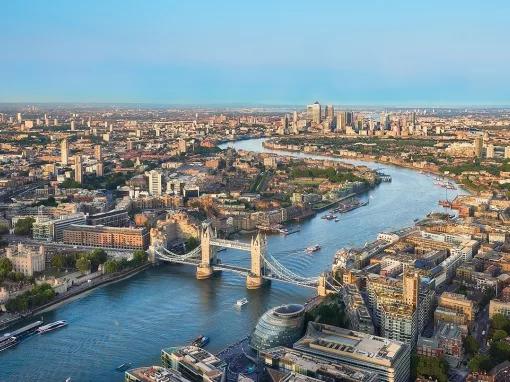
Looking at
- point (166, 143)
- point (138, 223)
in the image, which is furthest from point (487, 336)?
point (166, 143)

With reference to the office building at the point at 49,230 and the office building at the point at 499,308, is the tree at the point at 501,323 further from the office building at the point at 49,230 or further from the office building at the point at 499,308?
the office building at the point at 49,230

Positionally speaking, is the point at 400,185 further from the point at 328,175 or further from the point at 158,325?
the point at 158,325

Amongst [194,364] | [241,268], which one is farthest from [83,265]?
[194,364]

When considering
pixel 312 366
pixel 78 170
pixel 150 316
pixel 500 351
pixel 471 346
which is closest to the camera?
pixel 312 366

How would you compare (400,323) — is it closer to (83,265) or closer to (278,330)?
(278,330)

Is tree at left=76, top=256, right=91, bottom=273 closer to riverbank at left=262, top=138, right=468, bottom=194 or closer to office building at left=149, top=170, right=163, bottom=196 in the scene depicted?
office building at left=149, top=170, right=163, bottom=196

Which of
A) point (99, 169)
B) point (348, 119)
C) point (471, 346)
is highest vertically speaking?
point (348, 119)
